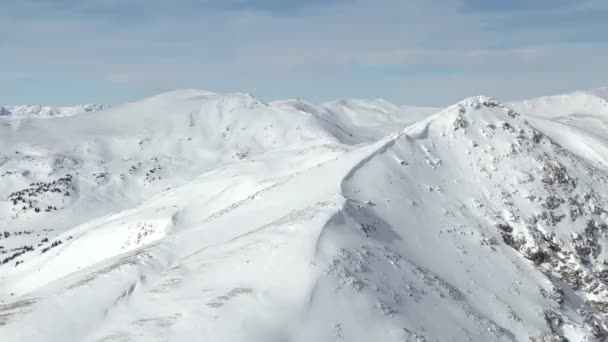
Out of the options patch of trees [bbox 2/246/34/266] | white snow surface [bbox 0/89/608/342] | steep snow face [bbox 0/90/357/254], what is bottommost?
steep snow face [bbox 0/90/357/254]

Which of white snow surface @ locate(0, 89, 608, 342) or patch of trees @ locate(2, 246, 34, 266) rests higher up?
white snow surface @ locate(0, 89, 608, 342)

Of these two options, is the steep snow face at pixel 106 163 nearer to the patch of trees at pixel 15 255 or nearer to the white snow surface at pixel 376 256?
the patch of trees at pixel 15 255

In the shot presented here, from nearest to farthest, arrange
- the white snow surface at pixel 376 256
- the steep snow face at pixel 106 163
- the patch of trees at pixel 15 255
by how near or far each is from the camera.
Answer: the white snow surface at pixel 376 256 < the patch of trees at pixel 15 255 < the steep snow face at pixel 106 163

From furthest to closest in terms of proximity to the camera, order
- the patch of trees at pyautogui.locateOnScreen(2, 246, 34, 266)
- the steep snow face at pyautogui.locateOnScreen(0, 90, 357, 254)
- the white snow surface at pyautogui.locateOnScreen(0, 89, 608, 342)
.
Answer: the steep snow face at pyautogui.locateOnScreen(0, 90, 357, 254) < the patch of trees at pyautogui.locateOnScreen(2, 246, 34, 266) < the white snow surface at pyautogui.locateOnScreen(0, 89, 608, 342)

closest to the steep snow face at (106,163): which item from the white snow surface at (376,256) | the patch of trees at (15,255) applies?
the patch of trees at (15,255)

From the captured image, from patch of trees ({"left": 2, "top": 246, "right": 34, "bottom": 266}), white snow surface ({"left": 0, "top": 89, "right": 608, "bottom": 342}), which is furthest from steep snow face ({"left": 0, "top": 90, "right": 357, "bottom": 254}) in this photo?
white snow surface ({"left": 0, "top": 89, "right": 608, "bottom": 342})

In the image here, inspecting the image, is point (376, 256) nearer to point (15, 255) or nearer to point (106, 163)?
point (15, 255)

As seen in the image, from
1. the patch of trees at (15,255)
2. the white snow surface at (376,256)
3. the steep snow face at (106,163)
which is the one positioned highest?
the white snow surface at (376,256)

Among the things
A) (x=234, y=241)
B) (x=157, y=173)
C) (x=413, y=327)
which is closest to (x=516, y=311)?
(x=413, y=327)

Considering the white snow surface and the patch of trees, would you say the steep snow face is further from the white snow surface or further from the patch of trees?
the white snow surface

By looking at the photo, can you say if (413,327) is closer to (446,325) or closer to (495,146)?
(446,325)

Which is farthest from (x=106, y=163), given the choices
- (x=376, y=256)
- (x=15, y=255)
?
(x=376, y=256)
